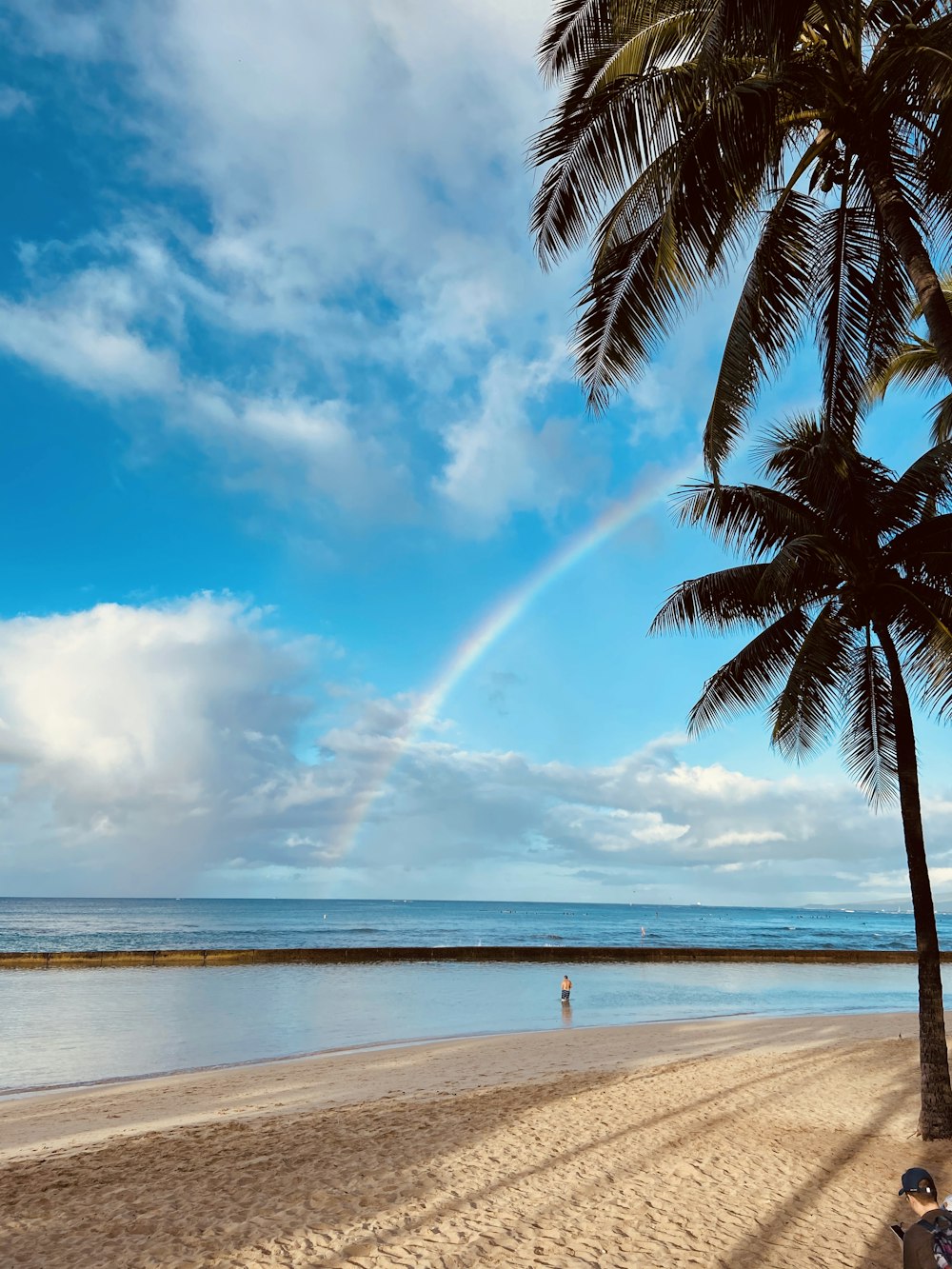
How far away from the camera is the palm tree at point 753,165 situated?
5.63 m

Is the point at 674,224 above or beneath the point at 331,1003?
above

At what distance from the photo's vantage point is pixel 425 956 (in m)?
35.8

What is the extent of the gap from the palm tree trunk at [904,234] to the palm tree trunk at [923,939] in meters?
3.87

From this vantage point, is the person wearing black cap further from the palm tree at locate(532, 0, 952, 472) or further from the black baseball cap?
the palm tree at locate(532, 0, 952, 472)

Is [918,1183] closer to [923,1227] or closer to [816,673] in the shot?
[923,1227]

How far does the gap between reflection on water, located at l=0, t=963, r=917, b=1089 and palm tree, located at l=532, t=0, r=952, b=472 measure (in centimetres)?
1389

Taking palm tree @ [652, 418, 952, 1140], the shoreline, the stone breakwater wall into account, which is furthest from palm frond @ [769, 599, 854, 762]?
the stone breakwater wall

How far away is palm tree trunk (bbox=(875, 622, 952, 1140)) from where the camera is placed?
8047 millimetres

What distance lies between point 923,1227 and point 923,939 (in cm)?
465

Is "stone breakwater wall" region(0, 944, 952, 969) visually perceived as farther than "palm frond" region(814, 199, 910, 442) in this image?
Yes

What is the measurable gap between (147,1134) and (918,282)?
10.3 m

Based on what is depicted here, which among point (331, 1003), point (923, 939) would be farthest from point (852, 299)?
point (331, 1003)

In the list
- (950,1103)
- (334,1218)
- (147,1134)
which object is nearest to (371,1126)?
(147,1134)

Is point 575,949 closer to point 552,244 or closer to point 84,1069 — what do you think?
point 84,1069
